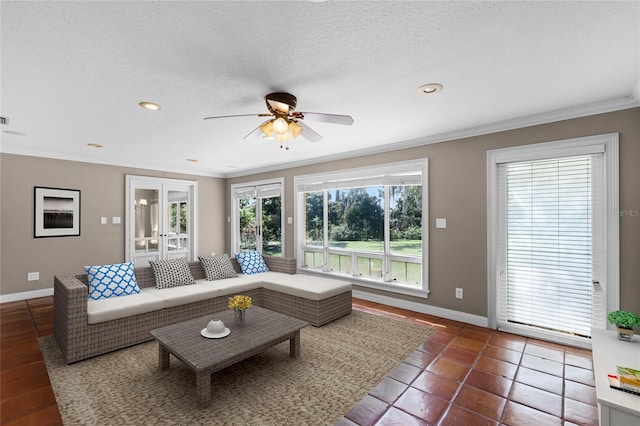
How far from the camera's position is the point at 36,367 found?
102 inches

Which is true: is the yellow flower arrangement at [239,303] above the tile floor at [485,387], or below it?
above

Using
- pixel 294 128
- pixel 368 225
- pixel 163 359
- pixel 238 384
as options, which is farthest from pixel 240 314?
pixel 368 225

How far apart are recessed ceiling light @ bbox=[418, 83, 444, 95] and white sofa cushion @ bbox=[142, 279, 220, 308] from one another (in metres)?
3.26

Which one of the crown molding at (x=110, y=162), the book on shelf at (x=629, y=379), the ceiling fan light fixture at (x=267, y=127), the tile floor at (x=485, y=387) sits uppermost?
the crown molding at (x=110, y=162)

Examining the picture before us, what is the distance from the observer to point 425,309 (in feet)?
13.5

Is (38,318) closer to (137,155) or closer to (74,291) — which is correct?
(74,291)

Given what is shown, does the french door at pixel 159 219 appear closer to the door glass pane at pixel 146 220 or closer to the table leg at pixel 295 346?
the door glass pane at pixel 146 220

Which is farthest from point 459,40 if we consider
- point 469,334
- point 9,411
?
point 9,411

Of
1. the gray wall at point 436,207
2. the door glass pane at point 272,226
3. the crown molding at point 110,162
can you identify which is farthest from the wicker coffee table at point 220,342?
the crown molding at point 110,162

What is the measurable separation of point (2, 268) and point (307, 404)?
5.40 metres

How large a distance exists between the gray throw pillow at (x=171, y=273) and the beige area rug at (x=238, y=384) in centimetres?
87

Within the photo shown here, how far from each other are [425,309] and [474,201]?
162cm

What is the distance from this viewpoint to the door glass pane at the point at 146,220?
19.5 feet

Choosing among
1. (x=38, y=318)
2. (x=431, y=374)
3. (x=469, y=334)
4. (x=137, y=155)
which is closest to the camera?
(x=431, y=374)
